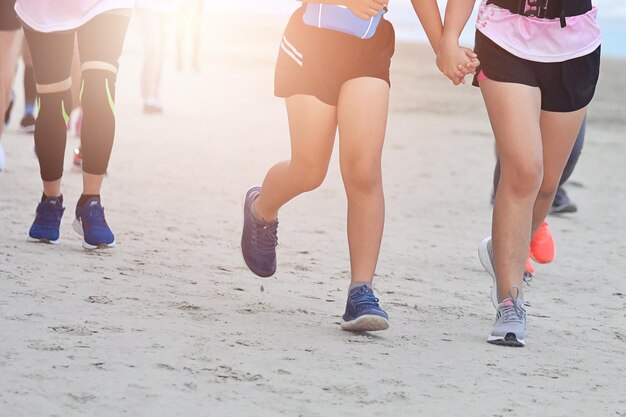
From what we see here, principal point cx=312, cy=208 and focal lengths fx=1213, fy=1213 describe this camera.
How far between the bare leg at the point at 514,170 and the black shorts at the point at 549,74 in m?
0.04

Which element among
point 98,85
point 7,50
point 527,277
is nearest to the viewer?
point 98,85

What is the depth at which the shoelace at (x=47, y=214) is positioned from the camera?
595 centimetres

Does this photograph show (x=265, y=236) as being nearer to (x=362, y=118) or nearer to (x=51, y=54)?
(x=362, y=118)

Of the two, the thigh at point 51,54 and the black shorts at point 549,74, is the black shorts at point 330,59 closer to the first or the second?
the black shorts at point 549,74

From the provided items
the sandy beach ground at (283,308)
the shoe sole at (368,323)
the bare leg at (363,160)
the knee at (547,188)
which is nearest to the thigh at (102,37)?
the sandy beach ground at (283,308)

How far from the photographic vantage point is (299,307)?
5.12 meters

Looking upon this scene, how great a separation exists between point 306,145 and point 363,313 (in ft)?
2.29

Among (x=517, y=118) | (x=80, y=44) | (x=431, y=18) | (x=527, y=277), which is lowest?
(x=527, y=277)

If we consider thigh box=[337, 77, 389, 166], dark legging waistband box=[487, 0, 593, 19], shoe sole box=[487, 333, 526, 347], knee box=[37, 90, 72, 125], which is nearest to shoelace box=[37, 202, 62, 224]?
knee box=[37, 90, 72, 125]

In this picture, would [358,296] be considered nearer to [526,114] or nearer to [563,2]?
[526,114]

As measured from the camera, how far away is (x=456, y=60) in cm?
467

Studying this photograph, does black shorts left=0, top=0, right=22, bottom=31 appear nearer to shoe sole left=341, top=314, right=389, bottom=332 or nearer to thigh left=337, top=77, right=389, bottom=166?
thigh left=337, top=77, right=389, bottom=166

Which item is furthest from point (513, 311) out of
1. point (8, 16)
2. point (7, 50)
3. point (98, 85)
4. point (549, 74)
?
point (7, 50)

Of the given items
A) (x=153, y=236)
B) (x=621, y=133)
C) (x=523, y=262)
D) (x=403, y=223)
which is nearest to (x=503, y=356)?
(x=523, y=262)
